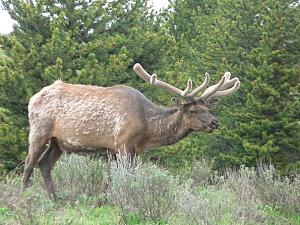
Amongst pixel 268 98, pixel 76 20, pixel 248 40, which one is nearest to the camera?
pixel 76 20

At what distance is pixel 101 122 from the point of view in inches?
371

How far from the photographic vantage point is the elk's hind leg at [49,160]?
942 centimetres

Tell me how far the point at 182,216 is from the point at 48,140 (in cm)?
327

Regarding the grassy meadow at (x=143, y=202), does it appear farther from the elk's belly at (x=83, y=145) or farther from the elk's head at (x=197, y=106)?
the elk's head at (x=197, y=106)

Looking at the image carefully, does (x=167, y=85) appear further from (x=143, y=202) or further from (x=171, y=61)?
(x=171, y=61)

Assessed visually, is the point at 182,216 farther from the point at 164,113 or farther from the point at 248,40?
the point at 248,40

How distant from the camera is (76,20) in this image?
14.7m

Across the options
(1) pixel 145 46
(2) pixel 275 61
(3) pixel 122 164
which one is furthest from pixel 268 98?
(3) pixel 122 164

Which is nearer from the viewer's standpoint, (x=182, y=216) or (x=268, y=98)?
(x=182, y=216)

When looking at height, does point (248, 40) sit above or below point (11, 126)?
above

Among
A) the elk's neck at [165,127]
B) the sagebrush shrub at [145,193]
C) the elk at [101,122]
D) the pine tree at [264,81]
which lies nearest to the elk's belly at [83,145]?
the elk at [101,122]

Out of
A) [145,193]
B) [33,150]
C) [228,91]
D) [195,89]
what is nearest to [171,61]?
[228,91]

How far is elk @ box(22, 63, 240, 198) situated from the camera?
9.36 metres

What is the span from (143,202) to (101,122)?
247 centimetres
